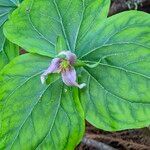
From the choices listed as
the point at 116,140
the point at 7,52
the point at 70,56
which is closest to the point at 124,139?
the point at 116,140

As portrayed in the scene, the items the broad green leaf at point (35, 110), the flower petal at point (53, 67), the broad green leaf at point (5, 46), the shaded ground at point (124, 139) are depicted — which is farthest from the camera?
the shaded ground at point (124, 139)

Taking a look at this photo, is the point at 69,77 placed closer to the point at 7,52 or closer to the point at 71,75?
the point at 71,75

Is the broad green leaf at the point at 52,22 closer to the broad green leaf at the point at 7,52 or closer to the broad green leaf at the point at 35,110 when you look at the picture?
the broad green leaf at the point at 35,110

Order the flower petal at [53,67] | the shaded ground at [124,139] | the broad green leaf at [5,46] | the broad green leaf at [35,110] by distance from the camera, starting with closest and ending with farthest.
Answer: the flower petal at [53,67] < the broad green leaf at [35,110] < the broad green leaf at [5,46] < the shaded ground at [124,139]

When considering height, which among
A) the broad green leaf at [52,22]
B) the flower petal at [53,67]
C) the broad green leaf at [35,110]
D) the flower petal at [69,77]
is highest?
the broad green leaf at [52,22]

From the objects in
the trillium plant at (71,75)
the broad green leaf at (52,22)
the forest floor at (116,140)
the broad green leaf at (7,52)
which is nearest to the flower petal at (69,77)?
the trillium plant at (71,75)

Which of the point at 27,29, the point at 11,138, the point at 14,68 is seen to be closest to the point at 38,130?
the point at 11,138

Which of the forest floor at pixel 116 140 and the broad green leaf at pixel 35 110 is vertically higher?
the broad green leaf at pixel 35 110

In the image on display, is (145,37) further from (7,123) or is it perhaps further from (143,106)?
(7,123)
